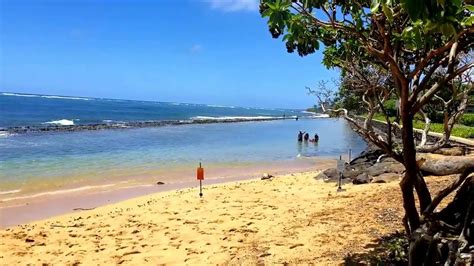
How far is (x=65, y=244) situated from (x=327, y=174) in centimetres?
839

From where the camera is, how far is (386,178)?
36.8 feet

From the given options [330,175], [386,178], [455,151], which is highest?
[455,151]

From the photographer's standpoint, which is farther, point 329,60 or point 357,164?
point 357,164

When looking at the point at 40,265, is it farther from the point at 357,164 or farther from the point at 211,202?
the point at 357,164

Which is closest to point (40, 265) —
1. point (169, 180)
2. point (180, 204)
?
point (180, 204)

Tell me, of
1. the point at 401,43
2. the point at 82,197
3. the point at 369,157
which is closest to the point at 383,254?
the point at 401,43

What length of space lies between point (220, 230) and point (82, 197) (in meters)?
6.43

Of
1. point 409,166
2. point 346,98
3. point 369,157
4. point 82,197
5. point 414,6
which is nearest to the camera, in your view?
point 414,6

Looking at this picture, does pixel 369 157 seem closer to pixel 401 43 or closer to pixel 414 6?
pixel 401 43

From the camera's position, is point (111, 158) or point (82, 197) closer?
point (82, 197)

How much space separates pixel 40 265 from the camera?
22.2 feet

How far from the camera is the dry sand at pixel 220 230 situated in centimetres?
640

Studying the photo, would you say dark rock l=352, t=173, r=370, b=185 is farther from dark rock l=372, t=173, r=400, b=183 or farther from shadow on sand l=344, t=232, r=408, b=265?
shadow on sand l=344, t=232, r=408, b=265

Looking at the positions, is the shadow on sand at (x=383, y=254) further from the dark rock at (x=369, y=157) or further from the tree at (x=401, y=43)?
the dark rock at (x=369, y=157)
